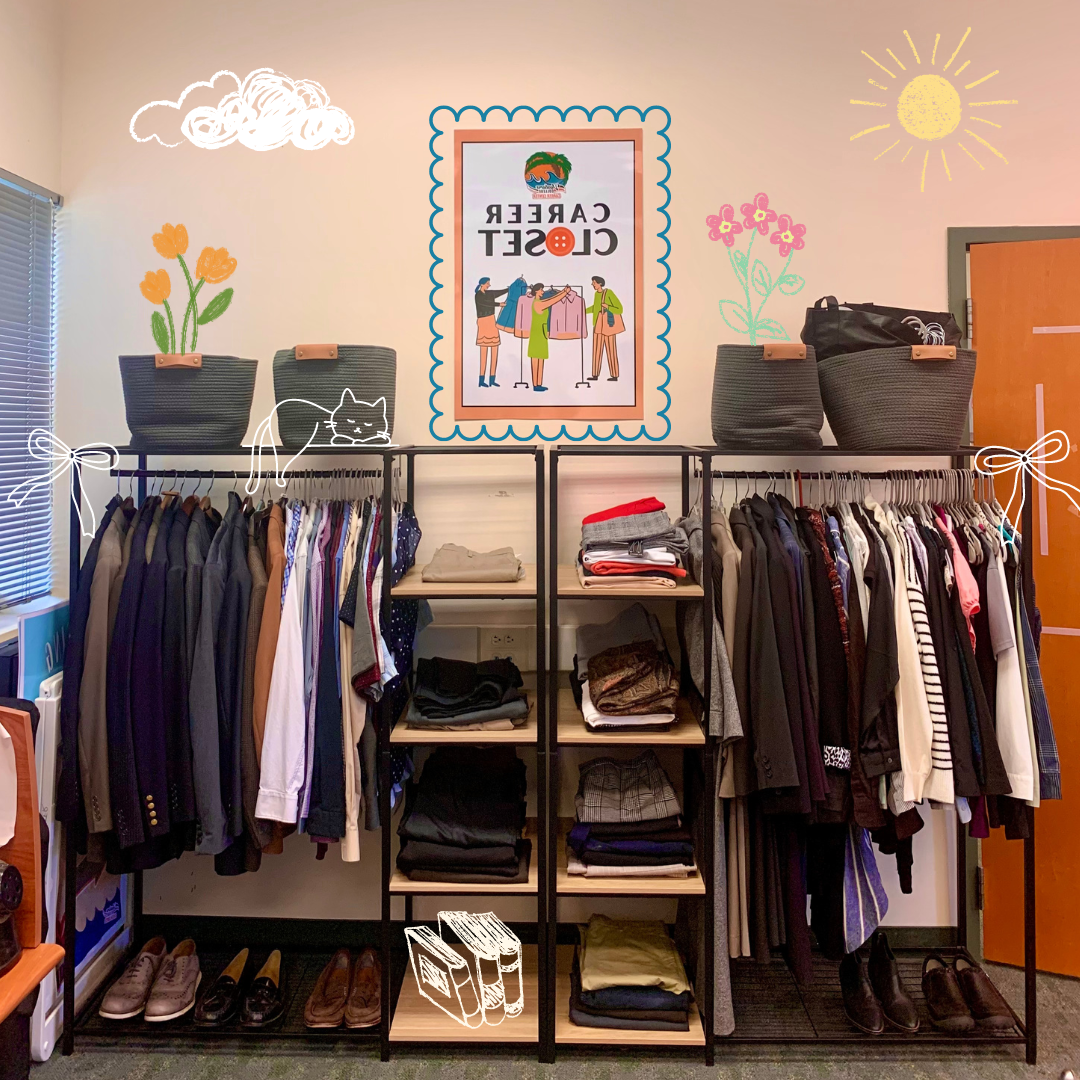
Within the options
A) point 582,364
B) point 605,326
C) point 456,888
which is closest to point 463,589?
point 456,888

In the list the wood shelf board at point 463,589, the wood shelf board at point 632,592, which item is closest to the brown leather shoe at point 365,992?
the wood shelf board at point 463,589

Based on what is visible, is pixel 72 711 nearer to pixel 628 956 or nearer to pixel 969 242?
pixel 628 956

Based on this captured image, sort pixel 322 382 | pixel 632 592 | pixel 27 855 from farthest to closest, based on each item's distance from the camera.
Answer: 1. pixel 322 382
2. pixel 632 592
3. pixel 27 855

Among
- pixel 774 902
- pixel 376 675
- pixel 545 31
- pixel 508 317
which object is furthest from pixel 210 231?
pixel 774 902

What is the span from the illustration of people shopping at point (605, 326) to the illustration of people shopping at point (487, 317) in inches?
11.7

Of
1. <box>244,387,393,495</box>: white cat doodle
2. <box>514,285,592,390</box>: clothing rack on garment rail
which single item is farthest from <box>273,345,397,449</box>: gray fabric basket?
<box>514,285,592,390</box>: clothing rack on garment rail

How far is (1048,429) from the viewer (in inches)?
100

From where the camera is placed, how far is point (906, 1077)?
212 centimetres

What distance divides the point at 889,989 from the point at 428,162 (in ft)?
9.36

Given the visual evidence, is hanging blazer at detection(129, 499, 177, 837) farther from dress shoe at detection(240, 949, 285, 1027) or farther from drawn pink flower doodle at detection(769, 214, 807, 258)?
drawn pink flower doodle at detection(769, 214, 807, 258)

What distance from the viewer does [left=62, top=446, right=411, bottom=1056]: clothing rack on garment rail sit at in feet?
Result: 7.22

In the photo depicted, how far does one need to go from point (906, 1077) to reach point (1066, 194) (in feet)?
8.58

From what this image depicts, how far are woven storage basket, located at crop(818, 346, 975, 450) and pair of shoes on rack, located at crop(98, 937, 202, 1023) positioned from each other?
97.1 inches

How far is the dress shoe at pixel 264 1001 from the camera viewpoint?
2270 mm
